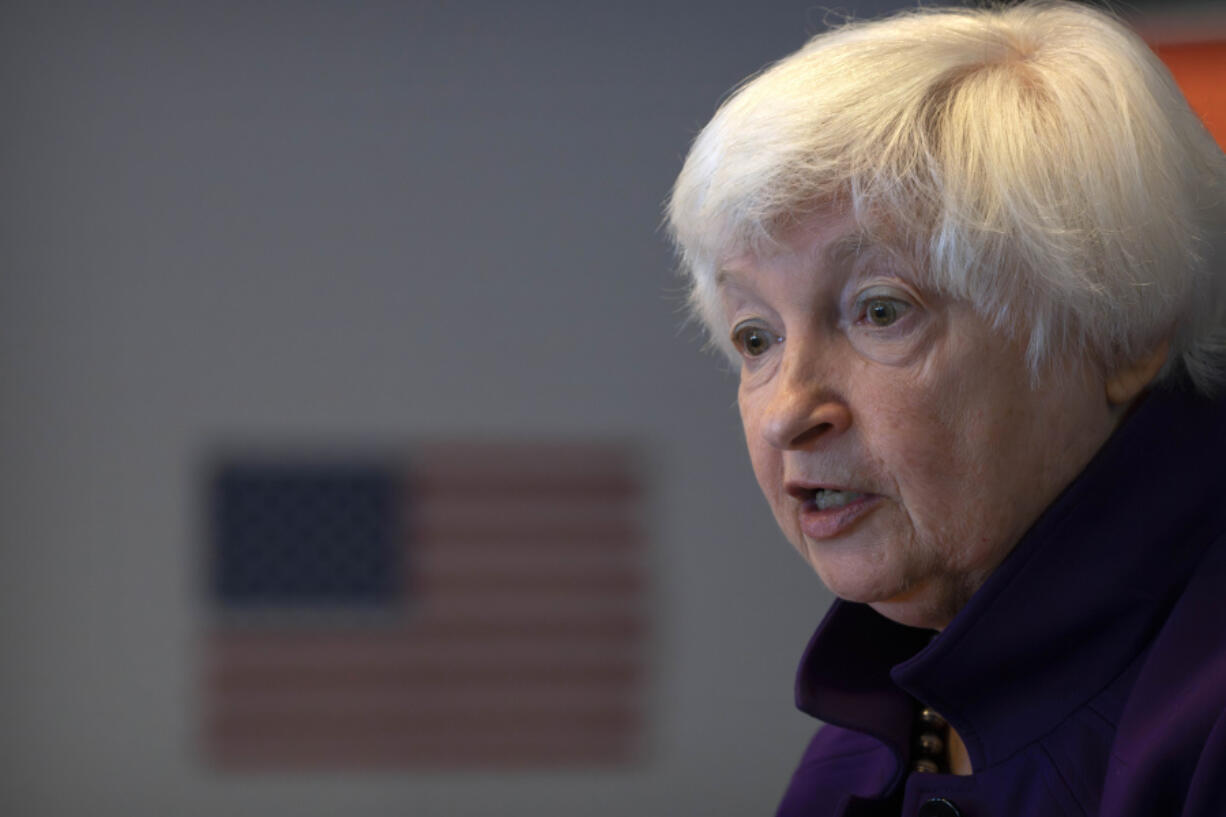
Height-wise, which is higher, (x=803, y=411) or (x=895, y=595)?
(x=803, y=411)

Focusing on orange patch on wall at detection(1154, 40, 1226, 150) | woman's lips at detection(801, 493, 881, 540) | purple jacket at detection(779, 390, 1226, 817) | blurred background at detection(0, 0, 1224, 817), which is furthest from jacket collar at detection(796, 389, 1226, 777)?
blurred background at detection(0, 0, 1224, 817)

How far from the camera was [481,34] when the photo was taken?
17.6 feet

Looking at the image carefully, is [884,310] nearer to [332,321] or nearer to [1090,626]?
[1090,626]

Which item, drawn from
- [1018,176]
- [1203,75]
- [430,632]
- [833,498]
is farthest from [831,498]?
[430,632]

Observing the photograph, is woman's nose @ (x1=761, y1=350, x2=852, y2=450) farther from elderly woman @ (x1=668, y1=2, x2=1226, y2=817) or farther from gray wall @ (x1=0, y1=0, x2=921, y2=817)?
gray wall @ (x1=0, y1=0, x2=921, y2=817)

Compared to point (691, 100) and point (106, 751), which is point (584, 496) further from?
point (106, 751)

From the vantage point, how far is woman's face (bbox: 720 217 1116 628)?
33.2 inches

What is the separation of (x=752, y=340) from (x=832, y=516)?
0.16 meters

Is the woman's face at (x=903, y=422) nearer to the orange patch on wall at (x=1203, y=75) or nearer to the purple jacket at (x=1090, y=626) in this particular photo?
the purple jacket at (x=1090, y=626)

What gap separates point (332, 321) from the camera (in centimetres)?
524

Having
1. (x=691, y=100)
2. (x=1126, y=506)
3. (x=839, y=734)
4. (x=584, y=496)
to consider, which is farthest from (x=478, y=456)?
(x=1126, y=506)

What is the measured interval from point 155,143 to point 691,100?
245 centimetres

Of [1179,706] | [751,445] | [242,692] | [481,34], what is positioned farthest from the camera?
[481,34]

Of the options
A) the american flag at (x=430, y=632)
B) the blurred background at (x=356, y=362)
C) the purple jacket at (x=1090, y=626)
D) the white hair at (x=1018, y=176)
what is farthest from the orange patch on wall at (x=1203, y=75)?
the american flag at (x=430, y=632)
